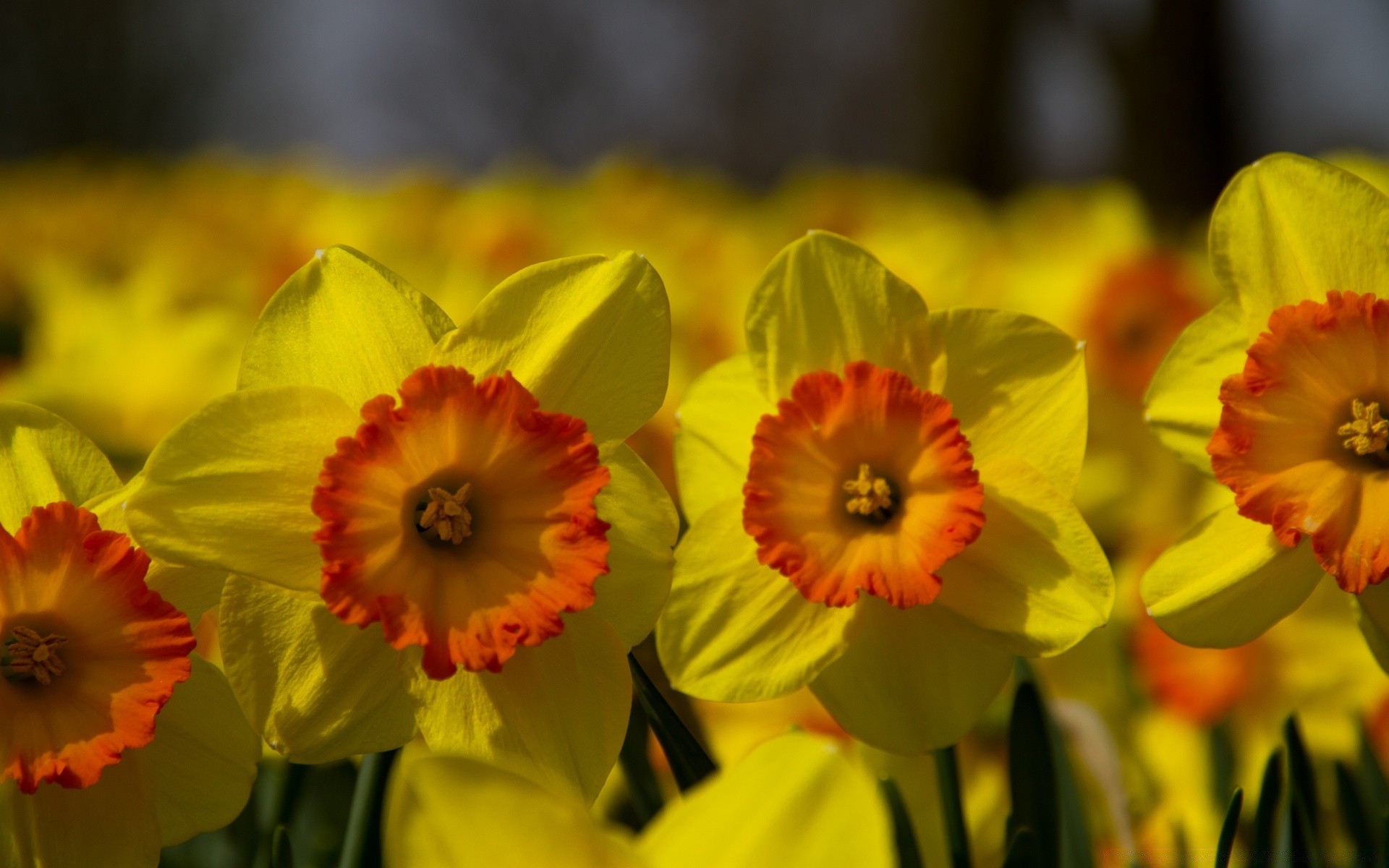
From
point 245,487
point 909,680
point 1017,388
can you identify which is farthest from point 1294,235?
point 245,487

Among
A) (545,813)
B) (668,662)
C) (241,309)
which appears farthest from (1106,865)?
(241,309)

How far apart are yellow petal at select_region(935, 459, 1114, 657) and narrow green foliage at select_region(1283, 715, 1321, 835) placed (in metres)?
0.32

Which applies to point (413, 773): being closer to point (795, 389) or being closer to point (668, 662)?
point (668, 662)

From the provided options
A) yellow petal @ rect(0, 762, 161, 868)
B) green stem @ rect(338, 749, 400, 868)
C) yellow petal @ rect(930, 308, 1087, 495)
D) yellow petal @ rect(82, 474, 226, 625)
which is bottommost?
green stem @ rect(338, 749, 400, 868)

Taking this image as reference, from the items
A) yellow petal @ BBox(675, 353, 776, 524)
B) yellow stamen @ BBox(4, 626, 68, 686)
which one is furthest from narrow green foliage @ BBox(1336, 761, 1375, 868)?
yellow stamen @ BBox(4, 626, 68, 686)

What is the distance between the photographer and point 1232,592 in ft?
3.04

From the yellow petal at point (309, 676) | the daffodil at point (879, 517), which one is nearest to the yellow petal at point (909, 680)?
the daffodil at point (879, 517)

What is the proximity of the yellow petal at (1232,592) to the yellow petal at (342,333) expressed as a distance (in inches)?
23.9

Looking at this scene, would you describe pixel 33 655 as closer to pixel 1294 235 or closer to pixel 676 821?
pixel 676 821

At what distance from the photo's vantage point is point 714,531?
3.10ft

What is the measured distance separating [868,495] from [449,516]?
0.35 metres

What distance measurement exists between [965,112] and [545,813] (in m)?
7.93

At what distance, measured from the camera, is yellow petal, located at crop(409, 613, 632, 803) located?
840 millimetres

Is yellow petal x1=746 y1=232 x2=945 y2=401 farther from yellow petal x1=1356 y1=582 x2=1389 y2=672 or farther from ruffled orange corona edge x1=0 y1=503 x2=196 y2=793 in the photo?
ruffled orange corona edge x1=0 y1=503 x2=196 y2=793
